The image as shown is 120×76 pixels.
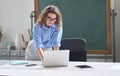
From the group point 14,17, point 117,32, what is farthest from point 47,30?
point 14,17

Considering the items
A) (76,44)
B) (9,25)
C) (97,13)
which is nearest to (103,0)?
(97,13)

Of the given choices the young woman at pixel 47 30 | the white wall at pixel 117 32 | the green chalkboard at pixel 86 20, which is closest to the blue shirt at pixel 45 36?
the young woman at pixel 47 30

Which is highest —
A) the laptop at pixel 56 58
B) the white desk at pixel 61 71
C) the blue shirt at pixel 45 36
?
the blue shirt at pixel 45 36

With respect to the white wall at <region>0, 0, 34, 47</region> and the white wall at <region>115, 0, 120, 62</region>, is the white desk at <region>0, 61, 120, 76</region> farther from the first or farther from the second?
the white wall at <region>0, 0, 34, 47</region>

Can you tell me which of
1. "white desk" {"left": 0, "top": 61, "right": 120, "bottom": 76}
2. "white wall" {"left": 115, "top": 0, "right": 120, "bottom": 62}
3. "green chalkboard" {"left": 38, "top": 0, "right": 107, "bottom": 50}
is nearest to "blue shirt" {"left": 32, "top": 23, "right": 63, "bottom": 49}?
"white desk" {"left": 0, "top": 61, "right": 120, "bottom": 76}

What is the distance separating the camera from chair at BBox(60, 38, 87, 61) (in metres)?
2.71

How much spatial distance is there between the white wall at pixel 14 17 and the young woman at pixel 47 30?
4.50 ft

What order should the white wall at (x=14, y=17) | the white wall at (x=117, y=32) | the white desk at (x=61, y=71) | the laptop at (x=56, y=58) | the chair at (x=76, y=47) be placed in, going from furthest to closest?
the white wall at (x=14, y=17) < the white wall at (x=117, y=32) < the chair at (x=76, y=47) < the laptop at (x=56, y=58) < the white desk at (x=61, y=71)

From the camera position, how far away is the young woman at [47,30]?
2.46 meters

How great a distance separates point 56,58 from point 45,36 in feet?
1.66

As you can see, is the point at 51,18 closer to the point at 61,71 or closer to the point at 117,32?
the point at 61,71

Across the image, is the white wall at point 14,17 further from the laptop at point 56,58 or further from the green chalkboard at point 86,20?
the laptop at point 56,58

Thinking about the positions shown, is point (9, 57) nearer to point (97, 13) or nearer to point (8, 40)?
point (8, 40)

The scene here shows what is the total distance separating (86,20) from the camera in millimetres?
3682
